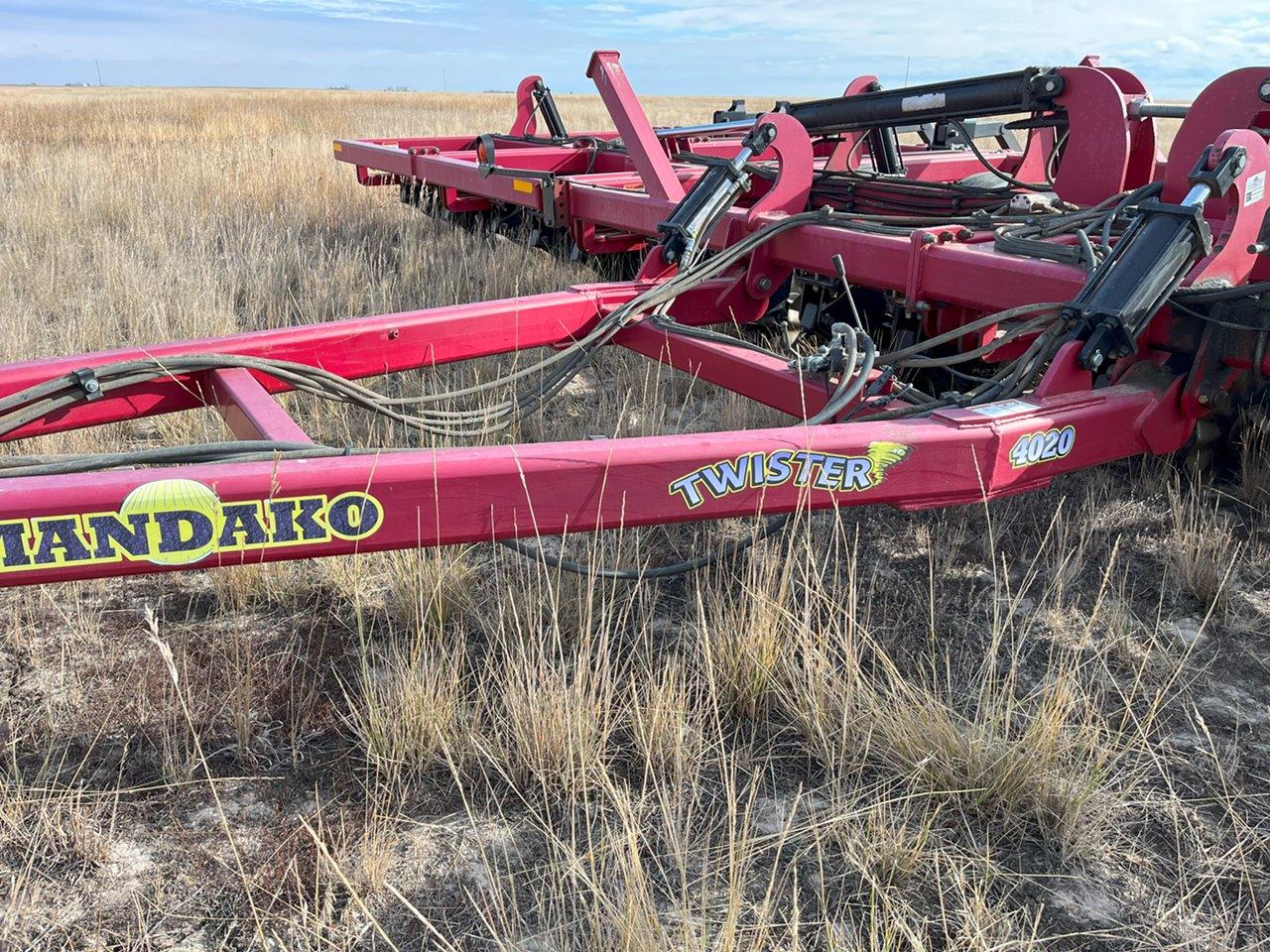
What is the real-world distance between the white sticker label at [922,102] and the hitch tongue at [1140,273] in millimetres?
1558

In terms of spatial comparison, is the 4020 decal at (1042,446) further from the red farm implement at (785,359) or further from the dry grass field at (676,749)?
the dry grass field at (676,749)

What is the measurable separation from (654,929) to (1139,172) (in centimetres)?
412

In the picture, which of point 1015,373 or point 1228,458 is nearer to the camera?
point 1015,373

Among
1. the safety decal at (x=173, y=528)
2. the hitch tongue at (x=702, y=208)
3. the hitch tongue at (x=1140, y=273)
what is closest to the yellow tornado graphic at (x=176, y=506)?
the safety decal at (x=173, y=528)

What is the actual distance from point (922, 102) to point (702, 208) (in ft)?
3.91

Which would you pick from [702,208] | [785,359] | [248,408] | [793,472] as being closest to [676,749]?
[793,472]

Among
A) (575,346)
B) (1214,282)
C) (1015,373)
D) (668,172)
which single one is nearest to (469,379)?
(668,172)

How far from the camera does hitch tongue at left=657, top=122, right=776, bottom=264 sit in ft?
12.5

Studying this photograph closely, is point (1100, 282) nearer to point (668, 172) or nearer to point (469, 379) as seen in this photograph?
point (668, 172)

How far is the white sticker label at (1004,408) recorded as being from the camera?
240cm

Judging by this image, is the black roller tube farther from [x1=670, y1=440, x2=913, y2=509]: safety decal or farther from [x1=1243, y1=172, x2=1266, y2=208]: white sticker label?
[x1=670, y1=440, x2=913, y2=509]: safety decal

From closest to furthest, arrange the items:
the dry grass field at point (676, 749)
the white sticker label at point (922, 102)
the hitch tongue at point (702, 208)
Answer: the dry grass field at point (676, 749) < the hitch tongue at point (702, 208) < the white sticker label at point (922, 102)

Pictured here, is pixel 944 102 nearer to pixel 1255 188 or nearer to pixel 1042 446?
pixel 1255 188

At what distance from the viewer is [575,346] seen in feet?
11.0
